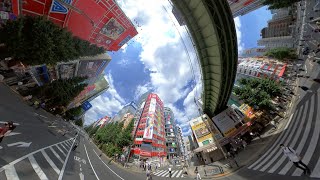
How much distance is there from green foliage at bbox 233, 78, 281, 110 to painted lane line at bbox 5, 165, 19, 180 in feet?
107

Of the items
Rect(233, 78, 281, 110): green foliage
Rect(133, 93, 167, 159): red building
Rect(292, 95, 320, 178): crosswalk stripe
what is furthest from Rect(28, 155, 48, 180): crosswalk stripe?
Rect(133, 93, 167, 159): red building

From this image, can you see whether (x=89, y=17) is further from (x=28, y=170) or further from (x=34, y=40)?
(x=28, y=170)

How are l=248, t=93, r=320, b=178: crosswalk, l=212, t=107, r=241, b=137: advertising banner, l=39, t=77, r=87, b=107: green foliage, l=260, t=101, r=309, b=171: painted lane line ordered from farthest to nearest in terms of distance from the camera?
l=39, t=77, r=87, b=107: green foliage → l=212, t=107, r=241, b=137: advertising banner → l=260, t=101, r=309, b=171: painted lane line → l=248, t=93, r=320, b=178: crosswalk

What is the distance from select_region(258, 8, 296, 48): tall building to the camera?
73.5 metres

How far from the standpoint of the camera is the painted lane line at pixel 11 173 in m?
9.19

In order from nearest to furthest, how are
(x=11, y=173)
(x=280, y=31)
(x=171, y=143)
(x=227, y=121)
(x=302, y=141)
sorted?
(x=11, y=173)
(x=302, y=141)
(x=227, y=121)
(x=280, y=31)
(x=171, y=143)

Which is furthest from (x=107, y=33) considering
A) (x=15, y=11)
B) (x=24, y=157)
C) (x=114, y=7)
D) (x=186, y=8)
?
(x=24, y=157)

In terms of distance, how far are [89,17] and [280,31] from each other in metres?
76.8

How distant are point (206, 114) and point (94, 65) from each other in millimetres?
44620

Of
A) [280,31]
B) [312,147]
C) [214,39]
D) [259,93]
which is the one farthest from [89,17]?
[280,31]

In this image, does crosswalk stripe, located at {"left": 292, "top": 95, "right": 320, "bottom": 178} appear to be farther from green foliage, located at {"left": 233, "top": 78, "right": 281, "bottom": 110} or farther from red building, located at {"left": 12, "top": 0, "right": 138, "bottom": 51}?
red building, located at {"left": 12, "top": 0, "right": 138, "bottom": 51}

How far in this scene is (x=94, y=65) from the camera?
69.1 meters

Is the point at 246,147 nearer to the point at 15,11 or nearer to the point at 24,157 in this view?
the point at 24,157

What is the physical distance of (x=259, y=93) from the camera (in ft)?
109
